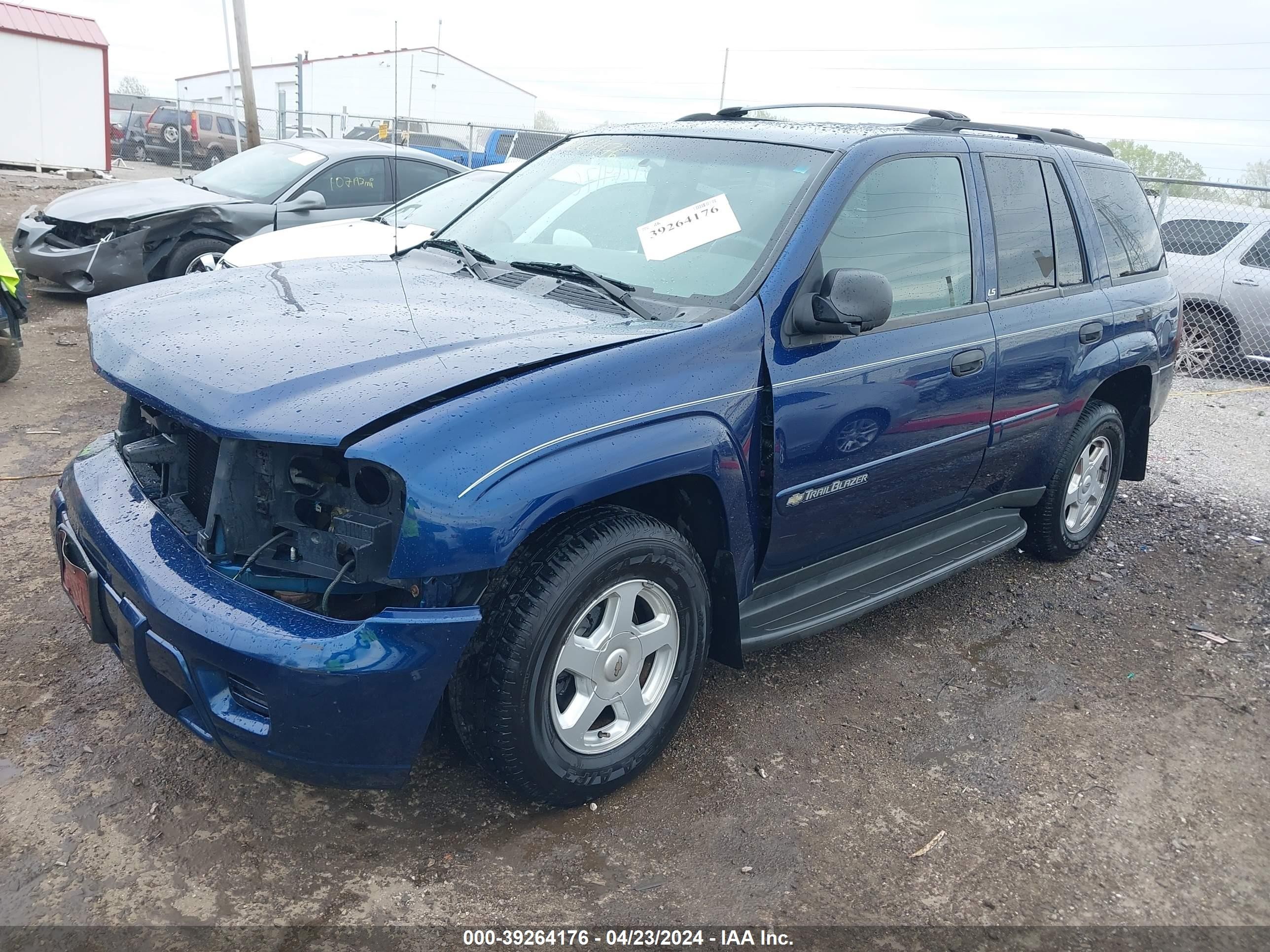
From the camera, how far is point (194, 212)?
27.3 ft

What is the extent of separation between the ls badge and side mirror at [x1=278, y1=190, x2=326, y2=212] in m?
6.79

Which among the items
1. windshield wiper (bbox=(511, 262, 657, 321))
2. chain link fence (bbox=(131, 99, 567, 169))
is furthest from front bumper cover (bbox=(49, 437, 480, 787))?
chain link fence (bbox=(131, 99, 567, 169))

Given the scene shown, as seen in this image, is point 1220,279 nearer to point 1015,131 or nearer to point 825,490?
point 1015,131

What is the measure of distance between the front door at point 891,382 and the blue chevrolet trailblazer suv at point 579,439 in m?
0.01

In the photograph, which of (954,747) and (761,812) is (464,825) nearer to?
(761,812)

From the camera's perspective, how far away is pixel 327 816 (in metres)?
2.79

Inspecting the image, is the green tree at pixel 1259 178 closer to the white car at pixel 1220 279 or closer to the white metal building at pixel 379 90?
A: the white car at pixel 1220 279

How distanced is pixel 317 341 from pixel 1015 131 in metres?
3.24

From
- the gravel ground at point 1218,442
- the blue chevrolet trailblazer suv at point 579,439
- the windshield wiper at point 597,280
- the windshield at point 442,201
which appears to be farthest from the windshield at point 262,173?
the gravel ground at point 1218,442

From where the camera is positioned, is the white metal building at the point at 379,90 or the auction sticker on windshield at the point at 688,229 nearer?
the auction sticker on windshield at the point at 688,229

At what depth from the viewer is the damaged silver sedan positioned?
8.23 m

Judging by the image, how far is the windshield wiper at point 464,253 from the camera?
3543 millimetres

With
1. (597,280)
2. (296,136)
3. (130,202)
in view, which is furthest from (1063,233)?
(296,136)

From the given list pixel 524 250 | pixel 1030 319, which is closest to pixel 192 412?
pixel 524 250
